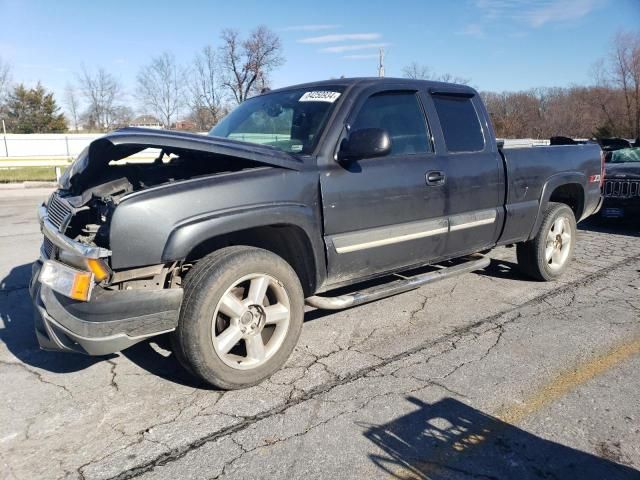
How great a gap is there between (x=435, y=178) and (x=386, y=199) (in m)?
0.56

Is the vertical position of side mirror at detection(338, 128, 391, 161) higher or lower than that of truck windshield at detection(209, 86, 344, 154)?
lower

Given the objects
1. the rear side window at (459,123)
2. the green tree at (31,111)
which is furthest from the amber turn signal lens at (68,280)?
the green tree at (31,111)

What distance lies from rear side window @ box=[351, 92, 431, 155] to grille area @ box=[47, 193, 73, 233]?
2.00m

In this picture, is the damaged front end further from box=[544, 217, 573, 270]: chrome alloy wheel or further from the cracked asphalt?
box=[544, 217, 573, 270]: chrome alloy wheel

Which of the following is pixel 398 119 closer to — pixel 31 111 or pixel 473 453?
pixel 473 453

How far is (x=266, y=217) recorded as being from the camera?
3.15 m

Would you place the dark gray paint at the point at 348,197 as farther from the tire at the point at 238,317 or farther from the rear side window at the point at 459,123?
the tire at the point at 238,317

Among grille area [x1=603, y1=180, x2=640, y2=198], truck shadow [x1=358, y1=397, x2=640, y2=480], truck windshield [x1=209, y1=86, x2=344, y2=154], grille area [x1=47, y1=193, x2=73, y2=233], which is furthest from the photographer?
grille area [x1=603, y1=180, x2=640, y2=198]

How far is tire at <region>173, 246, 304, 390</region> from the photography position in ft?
9.68

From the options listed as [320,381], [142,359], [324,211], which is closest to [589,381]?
[320,381]

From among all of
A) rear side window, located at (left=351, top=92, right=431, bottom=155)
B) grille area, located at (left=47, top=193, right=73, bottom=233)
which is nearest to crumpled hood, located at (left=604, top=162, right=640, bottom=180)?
rear side window, located at (left=351, top=92, right=431, bottom=155)

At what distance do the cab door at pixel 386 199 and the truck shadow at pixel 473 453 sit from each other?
1.23 m

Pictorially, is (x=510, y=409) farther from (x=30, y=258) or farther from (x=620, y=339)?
(x=30, y=258)

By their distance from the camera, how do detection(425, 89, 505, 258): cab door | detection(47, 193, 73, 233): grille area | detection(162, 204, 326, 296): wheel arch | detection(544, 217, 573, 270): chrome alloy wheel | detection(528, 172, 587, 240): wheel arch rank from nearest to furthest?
1. detection(162, 204, 326, 296): wheel arch
2. detection(47, 193, 73, 233): grille area
3. detection(425, 89, 505, 258): cab door
4. detection(528, 172, 587, 240): wheel arch
5. detection(544, 217, 573, 270): chrome alloy wheel
